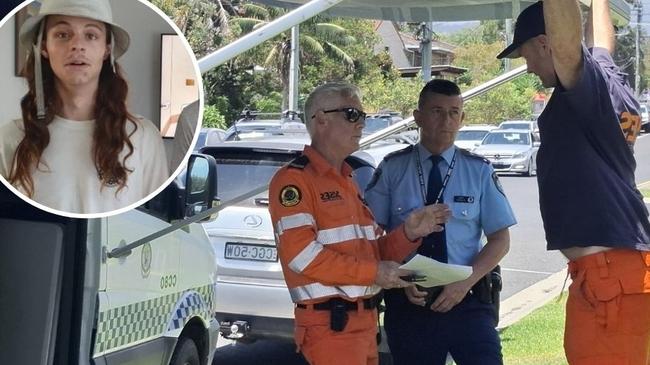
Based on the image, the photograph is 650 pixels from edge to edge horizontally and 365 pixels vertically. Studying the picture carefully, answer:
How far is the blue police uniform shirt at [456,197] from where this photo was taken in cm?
414

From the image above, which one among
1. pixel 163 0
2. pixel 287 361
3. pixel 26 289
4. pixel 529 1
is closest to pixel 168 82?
pixel 163 0

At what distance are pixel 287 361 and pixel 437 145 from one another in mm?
3935

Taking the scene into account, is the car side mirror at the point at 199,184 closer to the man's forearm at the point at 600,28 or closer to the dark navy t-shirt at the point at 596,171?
the dark navy t-shirt at the point at 596,171

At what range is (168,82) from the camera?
2049 millimetres

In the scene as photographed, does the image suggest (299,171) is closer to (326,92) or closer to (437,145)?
(326,92)

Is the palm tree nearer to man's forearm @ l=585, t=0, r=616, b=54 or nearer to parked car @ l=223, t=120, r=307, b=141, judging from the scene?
parked car @ l=223, t=120, r=307, b=141

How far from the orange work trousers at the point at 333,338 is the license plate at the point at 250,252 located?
328 cm

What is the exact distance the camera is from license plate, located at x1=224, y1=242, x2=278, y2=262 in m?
6.85

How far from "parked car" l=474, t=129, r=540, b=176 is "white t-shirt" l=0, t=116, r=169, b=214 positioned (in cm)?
2705

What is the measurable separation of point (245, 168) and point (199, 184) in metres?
→ 3.05

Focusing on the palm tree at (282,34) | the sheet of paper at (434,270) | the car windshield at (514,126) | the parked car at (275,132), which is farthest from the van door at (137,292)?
the car windshield at (514,126)

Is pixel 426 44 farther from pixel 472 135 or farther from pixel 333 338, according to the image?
pixel 472 135

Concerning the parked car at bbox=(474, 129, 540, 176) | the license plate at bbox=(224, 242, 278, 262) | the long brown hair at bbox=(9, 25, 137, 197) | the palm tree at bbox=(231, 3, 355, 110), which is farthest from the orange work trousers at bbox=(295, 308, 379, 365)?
the parked car at bbox=(474, 129, 540, 176)

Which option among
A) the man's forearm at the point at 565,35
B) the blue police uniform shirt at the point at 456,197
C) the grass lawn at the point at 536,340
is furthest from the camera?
the grass lawn at the point at 536,340
